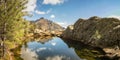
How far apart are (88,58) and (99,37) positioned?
42.1 meters

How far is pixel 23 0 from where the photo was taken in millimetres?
47250

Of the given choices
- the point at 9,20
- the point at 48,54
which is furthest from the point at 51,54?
the point at 9,20

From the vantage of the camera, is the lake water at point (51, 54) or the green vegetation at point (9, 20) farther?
the lake water at point (51, 54)

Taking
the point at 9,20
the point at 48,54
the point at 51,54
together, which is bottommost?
the point at 51,54

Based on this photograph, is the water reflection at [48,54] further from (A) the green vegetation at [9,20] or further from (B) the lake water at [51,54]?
(A) the green vegetation at [9,20]

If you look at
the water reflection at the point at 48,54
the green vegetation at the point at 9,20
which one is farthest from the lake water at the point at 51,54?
the green vegetation at the point at 9,20

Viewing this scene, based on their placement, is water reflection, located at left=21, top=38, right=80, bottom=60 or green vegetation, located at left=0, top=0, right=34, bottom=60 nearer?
green vegetation, located at left=0, top=0, right=34, bottom=60

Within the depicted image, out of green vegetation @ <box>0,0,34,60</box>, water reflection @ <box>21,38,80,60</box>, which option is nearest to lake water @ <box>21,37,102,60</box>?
water reflection @ <box>21,38,80,60</box>

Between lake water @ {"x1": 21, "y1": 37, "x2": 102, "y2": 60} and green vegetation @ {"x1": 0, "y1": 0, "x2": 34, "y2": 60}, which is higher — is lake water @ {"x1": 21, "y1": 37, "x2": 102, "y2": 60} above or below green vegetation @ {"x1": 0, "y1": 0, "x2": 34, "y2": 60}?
below

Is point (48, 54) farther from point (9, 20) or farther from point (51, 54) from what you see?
point (9, 20)

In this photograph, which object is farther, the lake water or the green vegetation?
the lake water

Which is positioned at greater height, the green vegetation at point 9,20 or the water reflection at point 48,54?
the green vegetation at point 9,20

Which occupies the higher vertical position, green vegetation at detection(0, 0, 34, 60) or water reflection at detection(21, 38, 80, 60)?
Result: green vegetation at detection(0, 0, 34, 60)

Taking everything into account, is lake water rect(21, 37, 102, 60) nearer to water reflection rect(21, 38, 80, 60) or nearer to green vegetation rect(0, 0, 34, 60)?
water reflection rect(21, 38, 80, 60)
